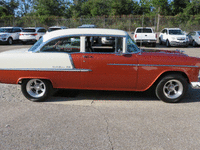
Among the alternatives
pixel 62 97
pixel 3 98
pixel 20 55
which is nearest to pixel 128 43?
pixel 62 97

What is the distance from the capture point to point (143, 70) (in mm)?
5184

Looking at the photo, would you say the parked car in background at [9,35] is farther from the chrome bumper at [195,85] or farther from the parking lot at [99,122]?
the chrome bumper at [195,85]

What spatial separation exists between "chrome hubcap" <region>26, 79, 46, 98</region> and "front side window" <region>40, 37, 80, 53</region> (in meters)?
0.80

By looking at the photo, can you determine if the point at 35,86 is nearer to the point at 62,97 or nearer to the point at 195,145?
the point at 62,97

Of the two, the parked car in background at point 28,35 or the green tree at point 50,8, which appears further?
the green tree at point 50,8

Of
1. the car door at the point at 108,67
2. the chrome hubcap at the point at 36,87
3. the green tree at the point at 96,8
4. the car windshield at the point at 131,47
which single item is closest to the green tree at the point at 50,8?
the green tree at the point at 96,8

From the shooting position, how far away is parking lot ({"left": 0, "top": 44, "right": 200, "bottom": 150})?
3559 millimetres

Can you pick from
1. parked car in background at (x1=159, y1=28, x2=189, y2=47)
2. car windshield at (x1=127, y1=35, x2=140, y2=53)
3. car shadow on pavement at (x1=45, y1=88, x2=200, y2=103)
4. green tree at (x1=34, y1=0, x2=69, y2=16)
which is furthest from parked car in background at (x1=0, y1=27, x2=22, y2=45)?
green tree at (x1=34, y1=0, x2=69, y2=16)

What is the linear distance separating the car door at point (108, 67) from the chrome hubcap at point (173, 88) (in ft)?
2.62

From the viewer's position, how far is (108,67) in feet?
17.0

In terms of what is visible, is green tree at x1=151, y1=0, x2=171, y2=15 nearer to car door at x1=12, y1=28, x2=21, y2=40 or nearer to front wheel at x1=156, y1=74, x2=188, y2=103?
car door at x1=12, y1=28, x2=21, y2=40

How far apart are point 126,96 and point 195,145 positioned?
2600 mm

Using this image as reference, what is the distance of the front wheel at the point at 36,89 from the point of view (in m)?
5.41

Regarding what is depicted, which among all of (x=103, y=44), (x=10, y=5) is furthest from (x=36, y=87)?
(x=10, y=5)
